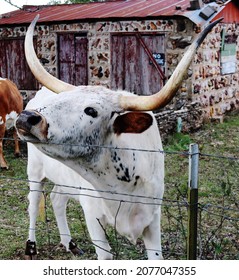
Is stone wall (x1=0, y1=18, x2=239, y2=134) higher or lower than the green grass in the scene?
higher

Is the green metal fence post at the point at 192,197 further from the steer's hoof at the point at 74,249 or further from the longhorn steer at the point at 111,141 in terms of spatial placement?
the steer's hoof at the point at 74,249

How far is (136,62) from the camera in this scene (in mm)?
12773

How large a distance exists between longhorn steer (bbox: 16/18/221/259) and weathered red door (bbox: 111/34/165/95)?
820 cm

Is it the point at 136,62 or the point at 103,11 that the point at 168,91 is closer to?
the point at 136,62

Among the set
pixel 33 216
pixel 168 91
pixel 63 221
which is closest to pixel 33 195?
pixel 33 216

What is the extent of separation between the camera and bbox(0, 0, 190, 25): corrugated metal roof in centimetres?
1232

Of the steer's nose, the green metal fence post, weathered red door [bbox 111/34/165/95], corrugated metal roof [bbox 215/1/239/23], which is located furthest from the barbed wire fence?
corrugated metal roof [bbox 215/1/239/23]

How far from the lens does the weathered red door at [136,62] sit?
12413mm

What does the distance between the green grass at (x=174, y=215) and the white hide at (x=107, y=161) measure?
0.59 ft

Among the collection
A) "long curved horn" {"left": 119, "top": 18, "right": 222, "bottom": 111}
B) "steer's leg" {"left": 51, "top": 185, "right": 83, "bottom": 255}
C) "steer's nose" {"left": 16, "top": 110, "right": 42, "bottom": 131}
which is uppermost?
"long curved horn" {"left": 119, "top": 18, "right": 222, "bottom": 111}

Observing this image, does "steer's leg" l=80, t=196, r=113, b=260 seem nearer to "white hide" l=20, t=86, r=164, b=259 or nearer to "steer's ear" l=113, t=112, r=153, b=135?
"white hide" l=20, t=86, r=164, b=259

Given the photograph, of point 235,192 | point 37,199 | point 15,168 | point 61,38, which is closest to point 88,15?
point 61,38

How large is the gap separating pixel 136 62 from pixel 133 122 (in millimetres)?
9210

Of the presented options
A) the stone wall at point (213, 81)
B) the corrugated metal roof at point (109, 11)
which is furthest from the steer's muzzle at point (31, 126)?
the stone wall at point (213, 81)
